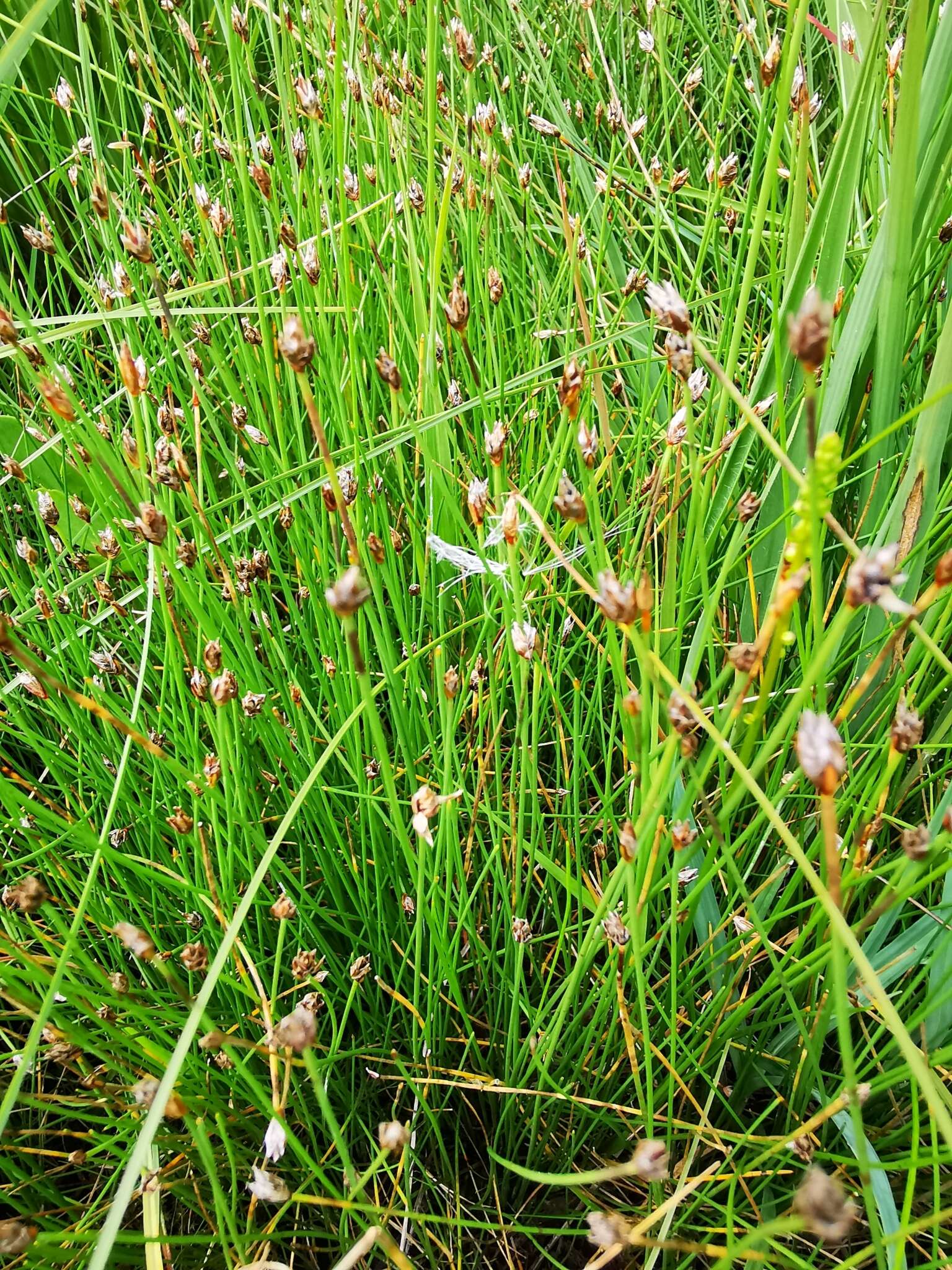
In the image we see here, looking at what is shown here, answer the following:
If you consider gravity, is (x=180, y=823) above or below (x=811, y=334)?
below

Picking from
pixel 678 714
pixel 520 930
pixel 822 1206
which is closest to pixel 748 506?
pixel 678 714

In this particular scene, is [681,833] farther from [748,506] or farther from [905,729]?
[748,506]

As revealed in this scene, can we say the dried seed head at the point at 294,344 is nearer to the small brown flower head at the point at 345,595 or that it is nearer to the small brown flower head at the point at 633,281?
the small brown flower head at the point at 345,595

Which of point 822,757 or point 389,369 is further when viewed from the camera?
point 389,369

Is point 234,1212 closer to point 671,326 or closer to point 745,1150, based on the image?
point 745,1150

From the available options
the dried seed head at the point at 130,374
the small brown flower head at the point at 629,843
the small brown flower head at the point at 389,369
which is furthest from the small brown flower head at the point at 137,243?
the small brown flower head at the point at 629,843
